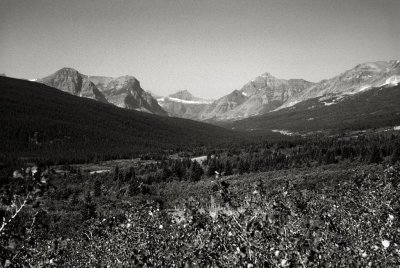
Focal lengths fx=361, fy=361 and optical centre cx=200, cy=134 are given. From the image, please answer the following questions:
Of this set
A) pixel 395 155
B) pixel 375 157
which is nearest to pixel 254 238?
pixel 375 157

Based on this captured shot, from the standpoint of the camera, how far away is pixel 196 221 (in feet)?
32.2

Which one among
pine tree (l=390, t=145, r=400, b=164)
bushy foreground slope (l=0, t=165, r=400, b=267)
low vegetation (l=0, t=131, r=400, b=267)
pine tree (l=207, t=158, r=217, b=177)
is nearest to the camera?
low vegetation (l=0, t=131, r=400, b=267)

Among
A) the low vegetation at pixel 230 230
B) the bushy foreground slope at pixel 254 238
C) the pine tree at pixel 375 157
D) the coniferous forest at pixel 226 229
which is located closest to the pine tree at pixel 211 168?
the pine tree at pixel 375 157

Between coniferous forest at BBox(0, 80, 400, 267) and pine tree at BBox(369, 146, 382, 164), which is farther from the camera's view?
pine tree at BBox(369, 146, 382, 164)

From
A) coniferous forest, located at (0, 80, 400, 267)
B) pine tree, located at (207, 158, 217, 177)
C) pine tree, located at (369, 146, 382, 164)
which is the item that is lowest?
pine tree, located at (207, 158, 217, 177)

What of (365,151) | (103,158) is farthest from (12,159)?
(365,151)

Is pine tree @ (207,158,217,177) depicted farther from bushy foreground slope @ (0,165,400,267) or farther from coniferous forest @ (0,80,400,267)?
bushy foreground slope @ (0,165,400,267)

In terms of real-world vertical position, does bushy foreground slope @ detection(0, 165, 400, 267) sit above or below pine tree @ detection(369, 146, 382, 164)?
above

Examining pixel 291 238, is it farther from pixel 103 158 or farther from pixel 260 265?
pixel 103 158

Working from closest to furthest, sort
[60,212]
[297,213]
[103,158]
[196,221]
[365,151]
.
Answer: [196,221] → [297,213] → [60,212] → [365,151] → [103,158]

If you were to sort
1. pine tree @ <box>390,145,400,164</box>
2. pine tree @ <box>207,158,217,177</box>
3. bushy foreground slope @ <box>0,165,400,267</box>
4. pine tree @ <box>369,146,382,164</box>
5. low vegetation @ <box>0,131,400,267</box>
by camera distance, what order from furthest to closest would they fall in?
Answer: pine tree @ <box>207,158,217,177</box> → pine tree @ <box>369,146,382,164</box> → pine tree @ <box>390,145,400,164</box> → bushy foreground slope @ <box>0,165,400,267</box> → low vegetation @ <box>0,131,400,267</box>

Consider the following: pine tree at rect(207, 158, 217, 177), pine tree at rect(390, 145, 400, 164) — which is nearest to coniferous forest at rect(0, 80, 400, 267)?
pine tree at rect(207, 158, 217, 177)

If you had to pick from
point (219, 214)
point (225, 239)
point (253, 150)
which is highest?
point (219, 214)

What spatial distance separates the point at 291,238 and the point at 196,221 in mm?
2781
